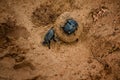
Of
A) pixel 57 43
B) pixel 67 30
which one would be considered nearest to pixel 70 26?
pixel 67 30

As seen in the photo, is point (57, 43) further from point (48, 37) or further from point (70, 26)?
point (70, 26)

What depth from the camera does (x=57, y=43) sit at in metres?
2.65

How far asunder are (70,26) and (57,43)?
289mm

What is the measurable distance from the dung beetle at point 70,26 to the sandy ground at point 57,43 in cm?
14

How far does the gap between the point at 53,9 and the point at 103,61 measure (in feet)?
3.53

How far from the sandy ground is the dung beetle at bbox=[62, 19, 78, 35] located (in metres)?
0.14

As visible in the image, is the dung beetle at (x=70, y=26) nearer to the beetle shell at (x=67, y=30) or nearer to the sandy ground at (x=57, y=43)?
the beetle shell at (x=67, y=30)

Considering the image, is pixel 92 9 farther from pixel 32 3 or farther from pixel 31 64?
pixel 31 64

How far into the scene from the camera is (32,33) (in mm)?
2715

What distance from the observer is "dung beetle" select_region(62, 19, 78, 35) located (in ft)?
8.60

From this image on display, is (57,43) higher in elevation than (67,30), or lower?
lower

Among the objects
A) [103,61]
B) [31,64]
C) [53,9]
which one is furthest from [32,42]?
[103,61]

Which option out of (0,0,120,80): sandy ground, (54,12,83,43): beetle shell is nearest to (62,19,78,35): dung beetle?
(54,12,83,43): beetle shell

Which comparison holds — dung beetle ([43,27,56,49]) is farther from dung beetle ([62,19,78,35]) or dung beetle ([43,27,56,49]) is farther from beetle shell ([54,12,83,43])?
dung beetle ([62,19,78,35])
